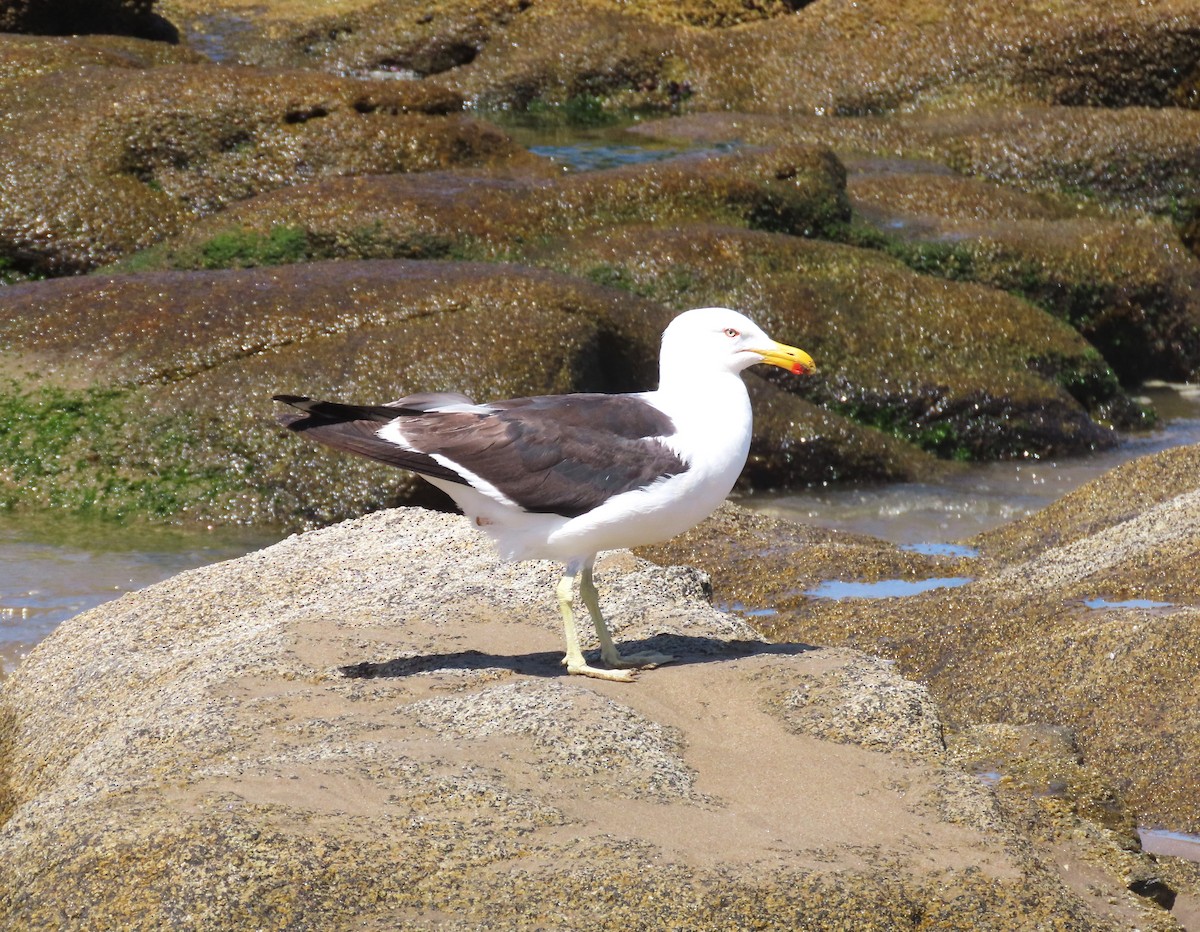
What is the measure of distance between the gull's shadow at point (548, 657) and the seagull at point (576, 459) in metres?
0.10

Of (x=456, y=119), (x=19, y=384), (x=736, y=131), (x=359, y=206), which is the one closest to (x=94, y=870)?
(x=19, y=384)

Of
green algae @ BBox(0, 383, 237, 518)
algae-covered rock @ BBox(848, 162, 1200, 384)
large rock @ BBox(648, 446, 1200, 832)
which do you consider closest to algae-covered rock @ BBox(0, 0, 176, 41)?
algae-covered rock @ BBox(848, 162, 1200, 384)

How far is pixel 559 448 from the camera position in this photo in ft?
18.4

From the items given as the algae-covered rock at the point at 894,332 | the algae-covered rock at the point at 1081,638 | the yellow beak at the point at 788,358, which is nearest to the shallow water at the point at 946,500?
the algae-covered rock at the point at 894,332

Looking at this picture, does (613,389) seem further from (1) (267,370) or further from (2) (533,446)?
(2) (533,446)

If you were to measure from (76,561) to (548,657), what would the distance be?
13.8 feet

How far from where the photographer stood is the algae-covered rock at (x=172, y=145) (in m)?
13.5

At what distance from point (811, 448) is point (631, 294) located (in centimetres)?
183

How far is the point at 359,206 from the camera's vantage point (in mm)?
12828

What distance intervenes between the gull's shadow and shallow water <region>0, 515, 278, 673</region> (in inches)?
114

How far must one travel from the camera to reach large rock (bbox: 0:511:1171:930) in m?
3.70

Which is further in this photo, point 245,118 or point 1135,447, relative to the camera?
point 245,118

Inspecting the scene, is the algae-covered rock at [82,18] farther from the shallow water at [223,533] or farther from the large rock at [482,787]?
the large rock at [482,787]

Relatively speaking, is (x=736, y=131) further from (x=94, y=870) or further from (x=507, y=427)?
(x=94, y=870)
